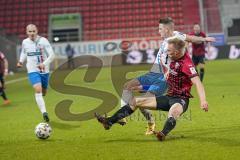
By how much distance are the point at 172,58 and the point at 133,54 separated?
2847cm

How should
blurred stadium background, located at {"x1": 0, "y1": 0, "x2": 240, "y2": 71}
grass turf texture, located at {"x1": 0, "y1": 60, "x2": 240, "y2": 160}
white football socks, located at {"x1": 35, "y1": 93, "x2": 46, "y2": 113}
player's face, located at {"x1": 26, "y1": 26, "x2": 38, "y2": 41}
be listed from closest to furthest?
grass turf texture, located at {"x1": 0, "y1": 60, "x2": 240, "y2": 160}
white football socks, located at {"x1": 35, "y1": 93, "x2": 46, "y2": 113}
player's face, located at {"x1": 26, "y1": 26, "x2": 38, "y2": 41}
blurred stadium background, located at {"x1": 0, "y1": 0, "x2": 240, "y2": 71}

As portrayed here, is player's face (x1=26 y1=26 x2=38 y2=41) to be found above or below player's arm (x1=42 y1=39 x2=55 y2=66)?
above

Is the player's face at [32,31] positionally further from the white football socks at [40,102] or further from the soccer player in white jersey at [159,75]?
the soccer player in white jersey at [159,75]

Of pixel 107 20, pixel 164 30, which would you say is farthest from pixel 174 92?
pixel 107 20

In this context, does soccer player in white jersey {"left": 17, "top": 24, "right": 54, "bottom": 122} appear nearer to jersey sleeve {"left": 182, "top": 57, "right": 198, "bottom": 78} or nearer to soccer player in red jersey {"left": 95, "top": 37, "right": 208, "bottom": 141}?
soccer player in red jersey {"left": 95, "top": 37, "right": 208, "bottom": 141}

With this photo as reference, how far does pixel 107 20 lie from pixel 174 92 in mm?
32817

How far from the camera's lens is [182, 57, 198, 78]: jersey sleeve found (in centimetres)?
841

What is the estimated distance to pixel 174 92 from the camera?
8820 mm

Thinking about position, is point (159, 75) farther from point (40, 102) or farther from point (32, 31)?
point (32, 31)

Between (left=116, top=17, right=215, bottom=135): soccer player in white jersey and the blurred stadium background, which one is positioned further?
the blurred stadium background

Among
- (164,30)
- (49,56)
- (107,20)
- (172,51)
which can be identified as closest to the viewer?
(172,51)

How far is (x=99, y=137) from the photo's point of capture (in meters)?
9.45

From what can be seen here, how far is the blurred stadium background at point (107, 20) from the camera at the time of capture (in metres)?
38.1

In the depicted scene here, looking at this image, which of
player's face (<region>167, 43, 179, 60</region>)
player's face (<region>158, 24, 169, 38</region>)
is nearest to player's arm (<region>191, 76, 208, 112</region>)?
player's face (<region>167, 43, 179, 60</region>)
